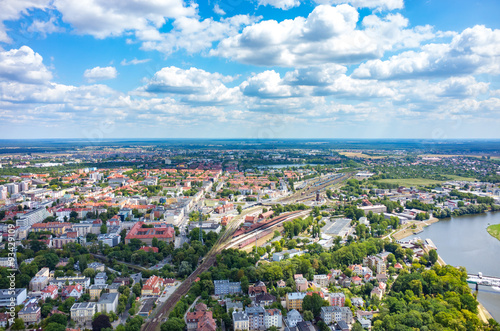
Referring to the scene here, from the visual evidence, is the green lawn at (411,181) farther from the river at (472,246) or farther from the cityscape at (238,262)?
the river at (472,246)

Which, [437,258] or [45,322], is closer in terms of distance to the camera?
[45,322]

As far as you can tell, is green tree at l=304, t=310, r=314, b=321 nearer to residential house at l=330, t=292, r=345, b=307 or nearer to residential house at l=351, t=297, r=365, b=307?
residential house at l=330, t=292, r=345, b=307

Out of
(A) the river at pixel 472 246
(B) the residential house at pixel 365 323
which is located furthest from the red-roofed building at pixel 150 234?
(A) the river at pixel 472 246

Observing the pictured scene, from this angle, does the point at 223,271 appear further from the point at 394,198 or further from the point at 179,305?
the point at 394,198

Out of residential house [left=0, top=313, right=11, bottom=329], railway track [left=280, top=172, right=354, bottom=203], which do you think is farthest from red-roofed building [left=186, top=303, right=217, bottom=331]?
railway track [left=280, top=172, right=354, bottom=203]

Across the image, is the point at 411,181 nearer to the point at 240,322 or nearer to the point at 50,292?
the point at 240,322

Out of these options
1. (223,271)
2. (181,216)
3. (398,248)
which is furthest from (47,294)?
(398,248)

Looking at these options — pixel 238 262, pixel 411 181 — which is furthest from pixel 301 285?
pixel 411 181
